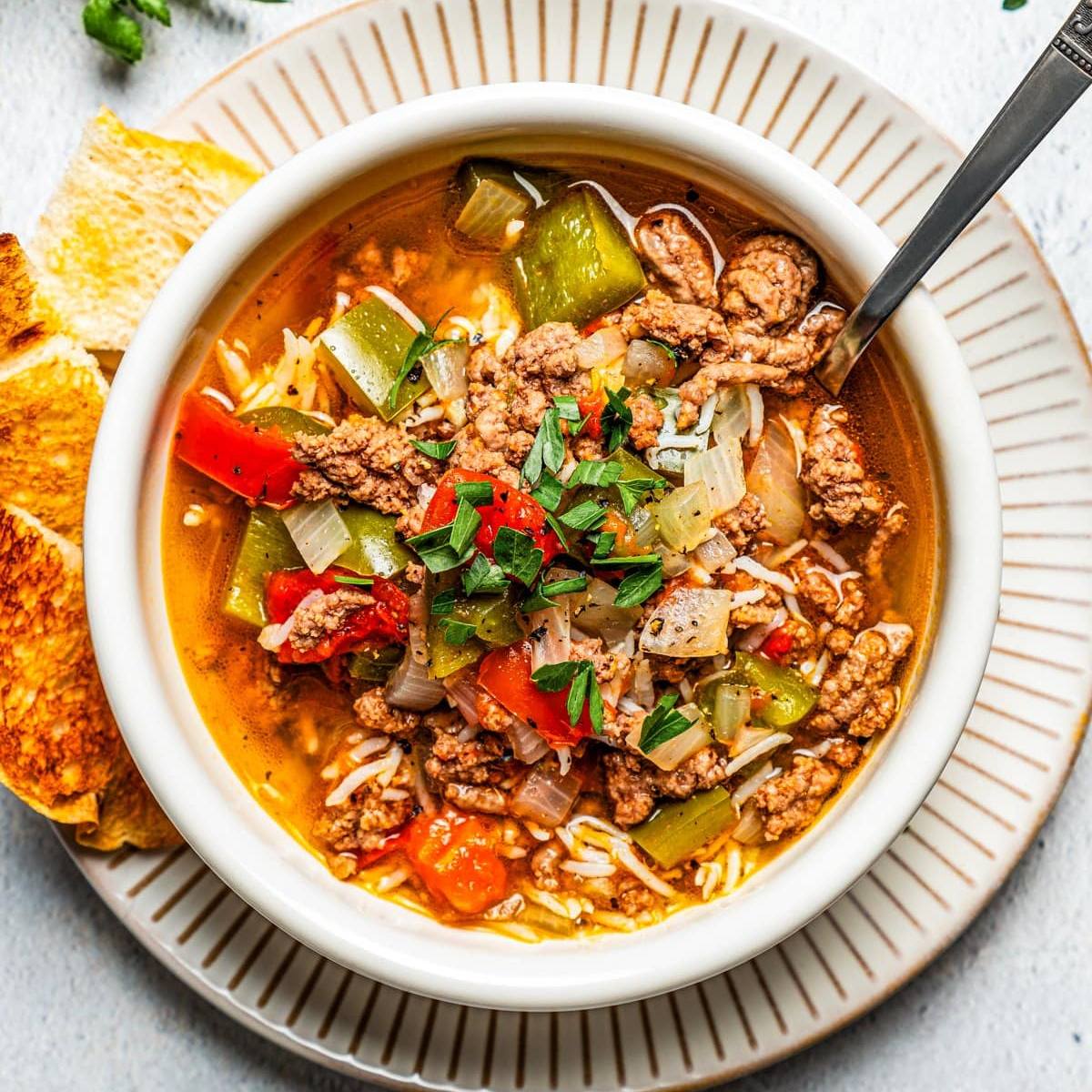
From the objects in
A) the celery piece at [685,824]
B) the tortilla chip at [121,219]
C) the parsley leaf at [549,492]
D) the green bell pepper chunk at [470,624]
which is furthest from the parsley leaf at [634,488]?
the tortilla chip at [121,219]

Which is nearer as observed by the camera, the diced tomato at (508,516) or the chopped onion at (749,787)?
the diced tomato at (508,516)

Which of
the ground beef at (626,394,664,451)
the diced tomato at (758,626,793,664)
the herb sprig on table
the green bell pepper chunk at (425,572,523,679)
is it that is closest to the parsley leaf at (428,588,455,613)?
the green bell pepper chunk at (425,572,523,679)

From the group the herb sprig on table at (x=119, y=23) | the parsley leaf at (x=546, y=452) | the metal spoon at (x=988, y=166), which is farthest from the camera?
the herb sprig on table at (x=119, y=23)

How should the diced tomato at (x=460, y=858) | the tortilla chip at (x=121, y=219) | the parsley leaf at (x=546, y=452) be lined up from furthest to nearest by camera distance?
the tortilla chip at (x=121, y=219), the diced tomato at (x=460, y=858), the parsley leaf at (x=546, y=452)

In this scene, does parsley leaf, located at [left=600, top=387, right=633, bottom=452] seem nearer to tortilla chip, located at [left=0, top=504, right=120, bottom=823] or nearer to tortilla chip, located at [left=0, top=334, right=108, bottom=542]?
tortilla chip, located at [left=0, top=334, right=108, bottom=542]

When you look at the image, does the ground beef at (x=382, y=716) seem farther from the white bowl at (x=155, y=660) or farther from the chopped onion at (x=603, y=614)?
the chopped onion at (x=603, y=614)

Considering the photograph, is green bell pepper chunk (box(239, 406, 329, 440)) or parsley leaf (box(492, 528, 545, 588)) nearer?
parsley leaf (box(492, 528, 545, 588))

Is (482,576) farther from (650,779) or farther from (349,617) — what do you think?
(650,779)
